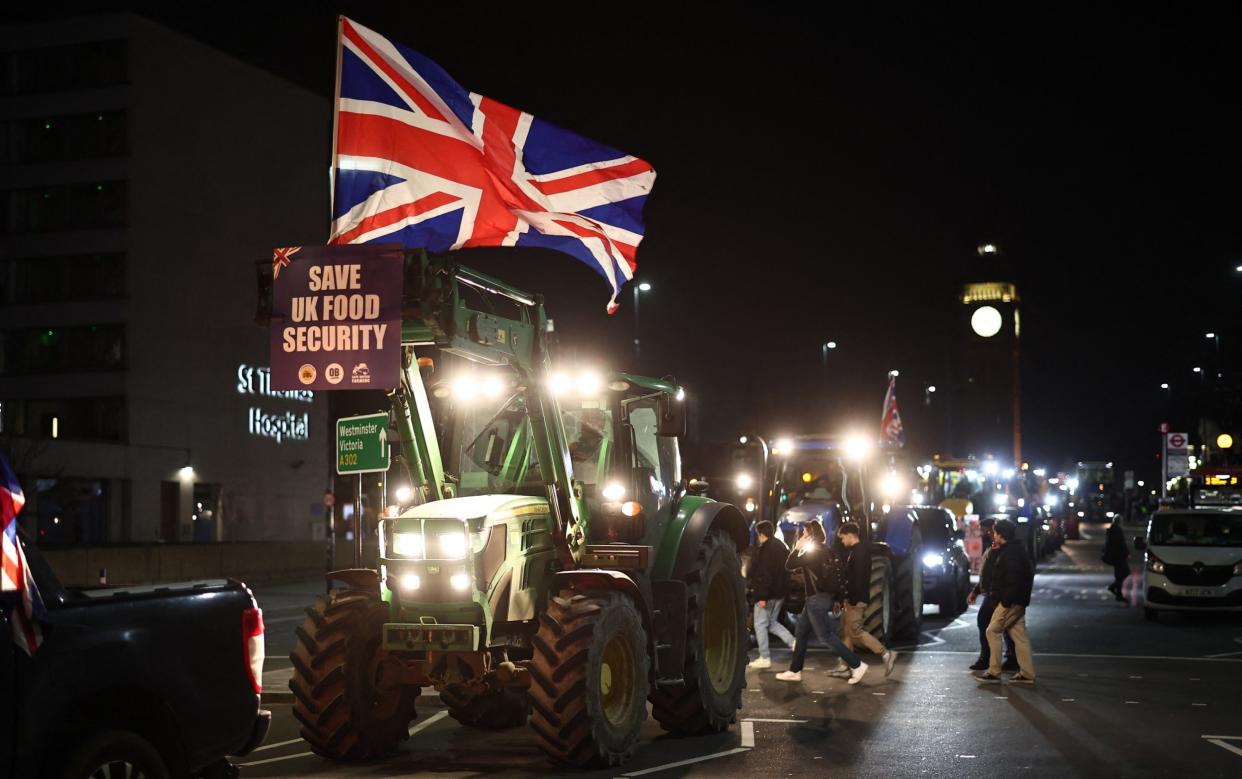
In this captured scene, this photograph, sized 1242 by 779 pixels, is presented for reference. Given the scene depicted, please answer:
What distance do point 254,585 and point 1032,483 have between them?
3040 cm

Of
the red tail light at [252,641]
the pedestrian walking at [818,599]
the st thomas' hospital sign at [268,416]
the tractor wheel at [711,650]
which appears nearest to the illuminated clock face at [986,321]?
the pedestrian walking at [818,599]

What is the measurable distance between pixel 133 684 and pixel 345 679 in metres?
4.38

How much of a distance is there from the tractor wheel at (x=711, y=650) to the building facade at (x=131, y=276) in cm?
4564

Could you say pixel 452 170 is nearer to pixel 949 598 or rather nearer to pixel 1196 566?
pixel 949 598

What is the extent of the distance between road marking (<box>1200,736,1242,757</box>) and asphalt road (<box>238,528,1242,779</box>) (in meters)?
0.02

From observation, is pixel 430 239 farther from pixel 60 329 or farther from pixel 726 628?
pixel 60 329

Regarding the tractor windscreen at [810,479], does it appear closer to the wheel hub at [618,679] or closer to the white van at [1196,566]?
the white van at [1196,566]

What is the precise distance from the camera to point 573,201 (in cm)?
1206

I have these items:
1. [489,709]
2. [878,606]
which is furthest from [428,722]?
[878,606]

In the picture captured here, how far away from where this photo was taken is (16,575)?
6.02 meters

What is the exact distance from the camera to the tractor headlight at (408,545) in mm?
10688

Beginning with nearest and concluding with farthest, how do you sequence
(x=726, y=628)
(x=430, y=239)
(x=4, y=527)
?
1. (x=4, y=527)
2. (x=430, y=239)
3. (x=726, y=628)

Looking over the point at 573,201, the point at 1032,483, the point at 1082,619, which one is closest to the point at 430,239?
the point at 573,201

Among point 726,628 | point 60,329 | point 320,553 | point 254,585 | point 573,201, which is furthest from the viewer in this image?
point 60,329
